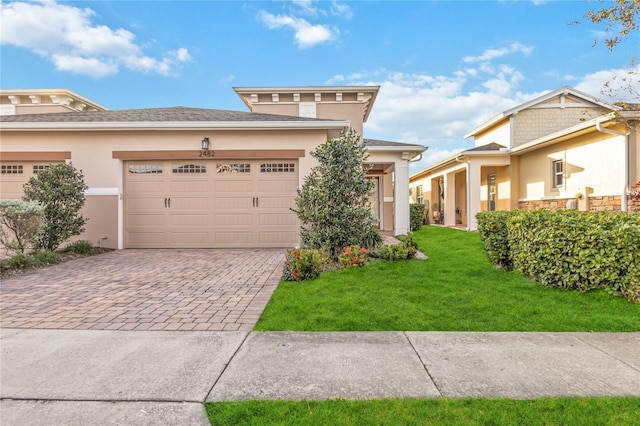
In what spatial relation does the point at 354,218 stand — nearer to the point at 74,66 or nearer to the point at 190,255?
the point at 190,255

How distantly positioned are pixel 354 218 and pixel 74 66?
14757mm

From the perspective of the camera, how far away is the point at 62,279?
6.64 meters

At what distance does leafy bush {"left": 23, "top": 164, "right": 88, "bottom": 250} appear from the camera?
888 cm

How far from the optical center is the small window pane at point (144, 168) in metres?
10.7

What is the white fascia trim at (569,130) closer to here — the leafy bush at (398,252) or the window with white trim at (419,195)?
the leafy bush at (398,252)

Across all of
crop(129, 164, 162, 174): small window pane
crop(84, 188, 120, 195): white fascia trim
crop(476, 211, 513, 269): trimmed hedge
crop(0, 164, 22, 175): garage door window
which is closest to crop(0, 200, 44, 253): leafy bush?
crop(84, 188, 120, 195): white fascia trim

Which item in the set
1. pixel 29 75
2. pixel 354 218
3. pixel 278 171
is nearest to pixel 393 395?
pixel 354 218

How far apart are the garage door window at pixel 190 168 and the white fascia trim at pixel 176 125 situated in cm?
110

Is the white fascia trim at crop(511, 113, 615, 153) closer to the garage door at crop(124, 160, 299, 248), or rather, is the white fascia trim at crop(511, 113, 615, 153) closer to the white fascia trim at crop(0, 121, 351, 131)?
the white fascia trim at crop(0, 121, 351, 131)

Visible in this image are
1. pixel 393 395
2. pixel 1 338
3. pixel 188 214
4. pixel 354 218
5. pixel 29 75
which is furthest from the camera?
pixel 29 75

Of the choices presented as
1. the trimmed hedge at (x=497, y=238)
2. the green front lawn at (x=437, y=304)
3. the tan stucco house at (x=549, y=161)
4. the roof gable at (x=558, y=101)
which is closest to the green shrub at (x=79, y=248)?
the green front lawn at (x=437, y=304)

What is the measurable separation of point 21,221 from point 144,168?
11.3ft

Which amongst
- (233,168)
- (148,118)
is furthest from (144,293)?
(148,118)

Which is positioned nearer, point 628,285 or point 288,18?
point 628,285
